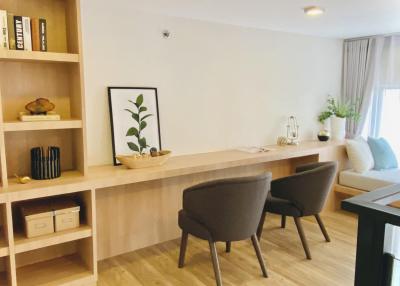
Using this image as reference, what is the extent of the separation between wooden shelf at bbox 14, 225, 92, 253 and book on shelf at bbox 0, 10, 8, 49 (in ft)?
4.09

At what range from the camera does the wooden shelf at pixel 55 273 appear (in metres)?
2.43

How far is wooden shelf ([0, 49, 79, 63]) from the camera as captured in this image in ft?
7.14

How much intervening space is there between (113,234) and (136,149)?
79 cm

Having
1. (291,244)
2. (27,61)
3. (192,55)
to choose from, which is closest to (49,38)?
(27,61)

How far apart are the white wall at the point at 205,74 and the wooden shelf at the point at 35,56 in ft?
1.39

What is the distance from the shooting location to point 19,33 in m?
2.26

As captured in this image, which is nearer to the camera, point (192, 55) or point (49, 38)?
point (49, 38)

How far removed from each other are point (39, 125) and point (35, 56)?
1.47ft

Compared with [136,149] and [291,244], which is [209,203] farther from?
[291,244]

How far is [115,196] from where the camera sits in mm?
3004

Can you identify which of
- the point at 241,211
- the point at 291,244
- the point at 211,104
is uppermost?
the point at 211,104

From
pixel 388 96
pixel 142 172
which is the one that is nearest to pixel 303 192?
pixel 142 172

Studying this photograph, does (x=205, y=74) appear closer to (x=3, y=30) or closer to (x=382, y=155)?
(x=3, y=30)

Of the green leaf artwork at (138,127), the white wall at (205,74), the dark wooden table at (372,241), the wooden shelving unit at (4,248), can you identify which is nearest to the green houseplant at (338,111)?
the white wall at (205,74)
